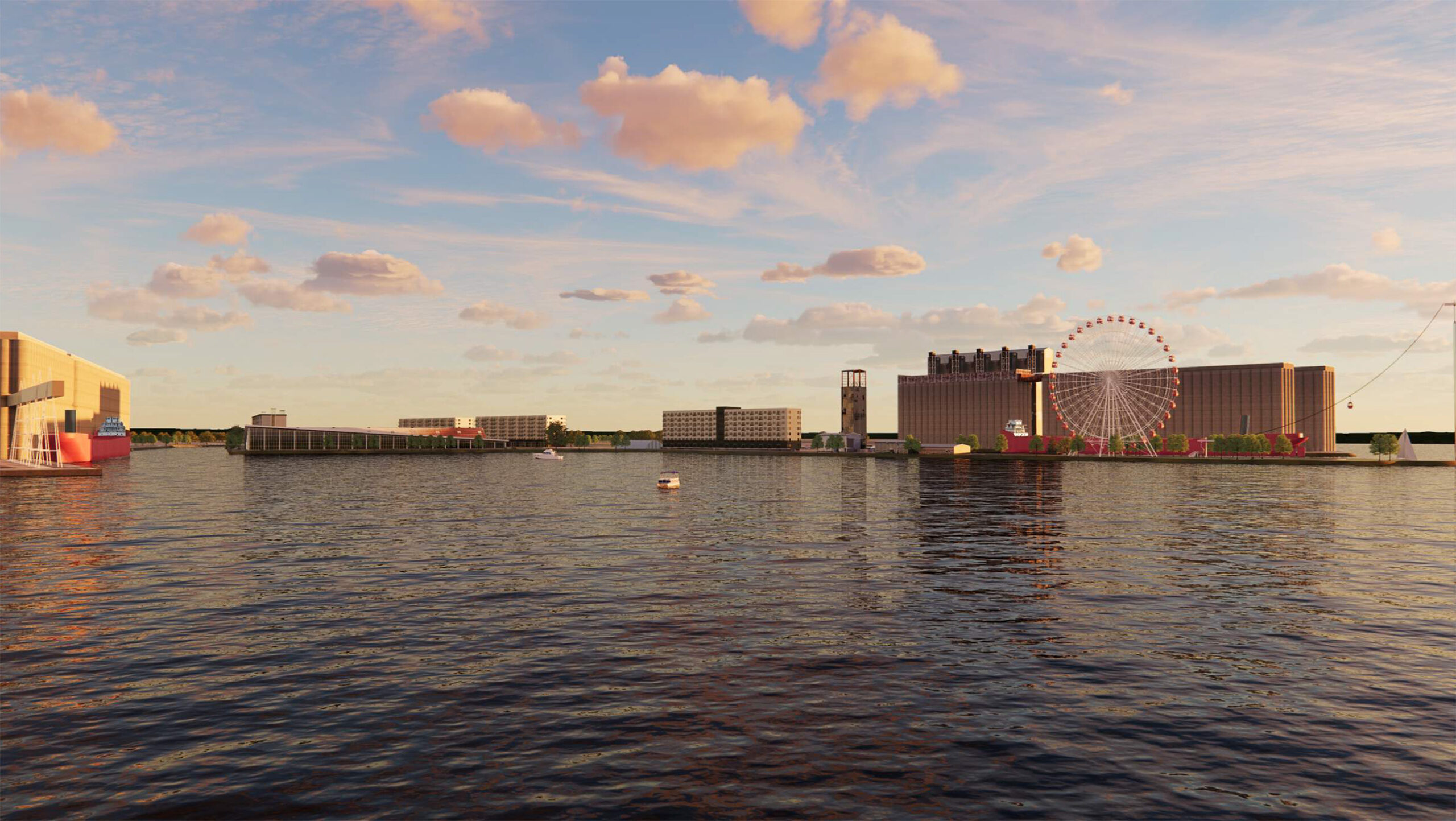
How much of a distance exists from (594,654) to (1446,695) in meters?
28.4

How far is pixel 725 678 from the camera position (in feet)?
92.0

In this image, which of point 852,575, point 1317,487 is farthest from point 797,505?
point 1317,487

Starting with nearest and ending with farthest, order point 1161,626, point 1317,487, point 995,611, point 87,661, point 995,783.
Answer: point 995,783 → point 87,661 → point 1161,626 → point 995,611 → point 1317,487

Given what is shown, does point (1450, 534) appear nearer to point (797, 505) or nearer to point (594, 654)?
point (797, 505)

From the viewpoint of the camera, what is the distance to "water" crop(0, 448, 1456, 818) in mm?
19312

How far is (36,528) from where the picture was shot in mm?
72750

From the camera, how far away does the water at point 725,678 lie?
1931 cm

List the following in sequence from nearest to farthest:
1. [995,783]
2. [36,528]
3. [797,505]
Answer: [995,783] < [36,528] < [797,505]

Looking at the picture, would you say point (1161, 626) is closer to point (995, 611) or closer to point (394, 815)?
point (995, 611)

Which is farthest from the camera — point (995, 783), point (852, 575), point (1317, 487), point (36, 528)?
point (1317, 487)

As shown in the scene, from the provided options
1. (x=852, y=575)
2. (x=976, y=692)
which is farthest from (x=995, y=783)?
(x=852, y=575)

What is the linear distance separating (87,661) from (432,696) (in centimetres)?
1481

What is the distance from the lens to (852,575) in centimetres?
5009

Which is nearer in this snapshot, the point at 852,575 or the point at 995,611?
the point at 995,611
